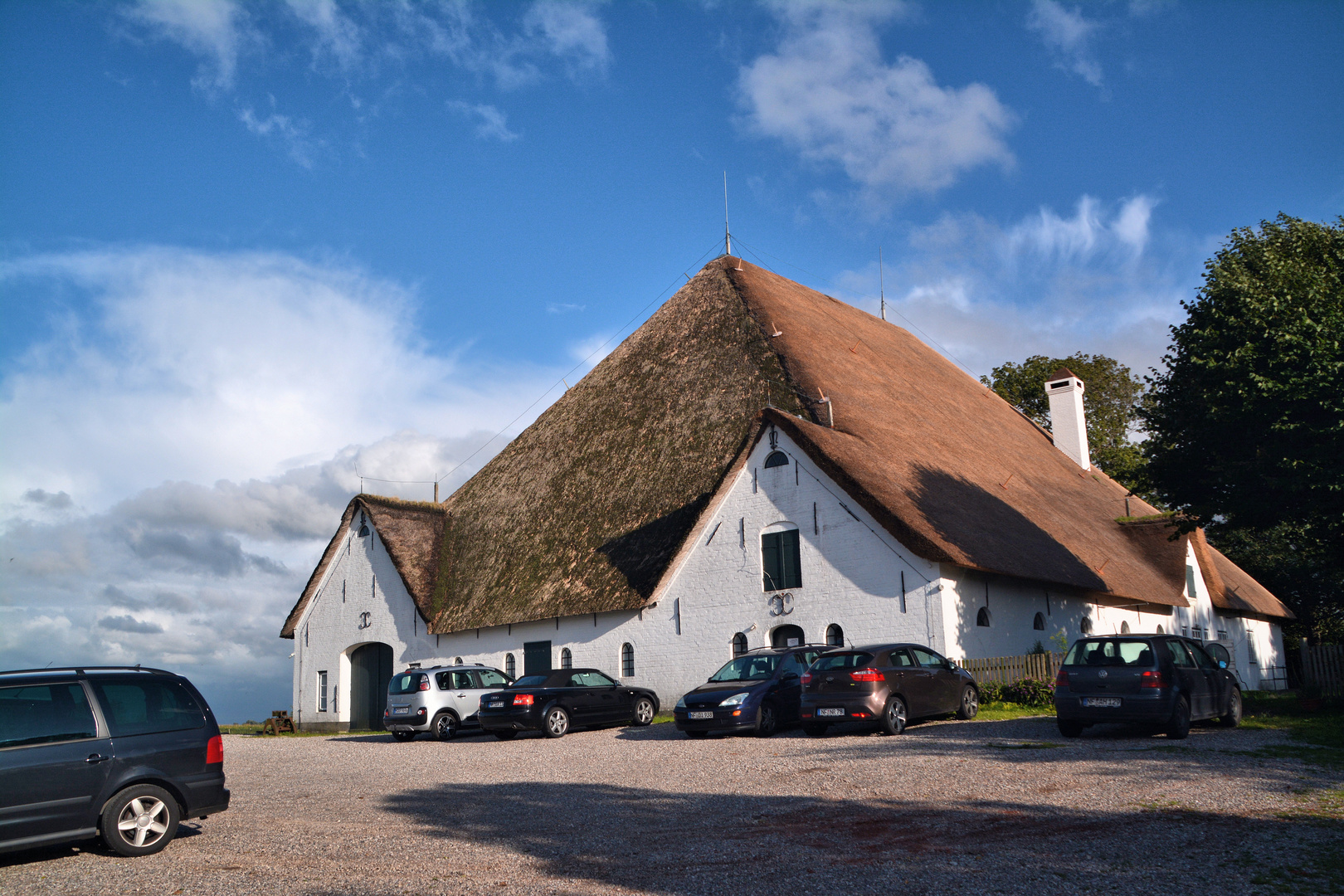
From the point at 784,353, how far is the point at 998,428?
11.3 metres

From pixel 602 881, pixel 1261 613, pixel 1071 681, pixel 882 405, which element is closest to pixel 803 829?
pixel 602 881

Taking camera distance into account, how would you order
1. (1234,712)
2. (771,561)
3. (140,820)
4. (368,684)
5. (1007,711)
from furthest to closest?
1. (368,684)
2. (771,561)
3. (1007,711)
4. (1234,712)
5. (140,820)

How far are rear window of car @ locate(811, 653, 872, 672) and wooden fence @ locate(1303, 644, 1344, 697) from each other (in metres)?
13.3

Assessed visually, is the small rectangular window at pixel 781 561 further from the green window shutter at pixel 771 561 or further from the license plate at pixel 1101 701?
the license plate at pixel 1101 701

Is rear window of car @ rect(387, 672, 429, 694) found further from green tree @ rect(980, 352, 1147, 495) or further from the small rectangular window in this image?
green tree @ rect(980, 352, 1147, 495)

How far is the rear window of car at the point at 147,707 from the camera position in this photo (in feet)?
30.1

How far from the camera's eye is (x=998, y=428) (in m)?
36.5

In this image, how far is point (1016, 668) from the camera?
67.7 ft

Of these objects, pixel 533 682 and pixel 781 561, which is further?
pixel 781 561

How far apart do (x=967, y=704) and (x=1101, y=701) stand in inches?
175

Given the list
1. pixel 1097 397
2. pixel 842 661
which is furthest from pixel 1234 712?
pixel 1097 397

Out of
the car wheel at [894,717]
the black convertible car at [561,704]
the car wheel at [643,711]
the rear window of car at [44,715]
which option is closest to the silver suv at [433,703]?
the black convertible car at [561,704]

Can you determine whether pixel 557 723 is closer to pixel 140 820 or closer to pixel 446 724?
pixel 446 724

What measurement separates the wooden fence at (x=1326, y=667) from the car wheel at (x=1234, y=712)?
8.36 m
